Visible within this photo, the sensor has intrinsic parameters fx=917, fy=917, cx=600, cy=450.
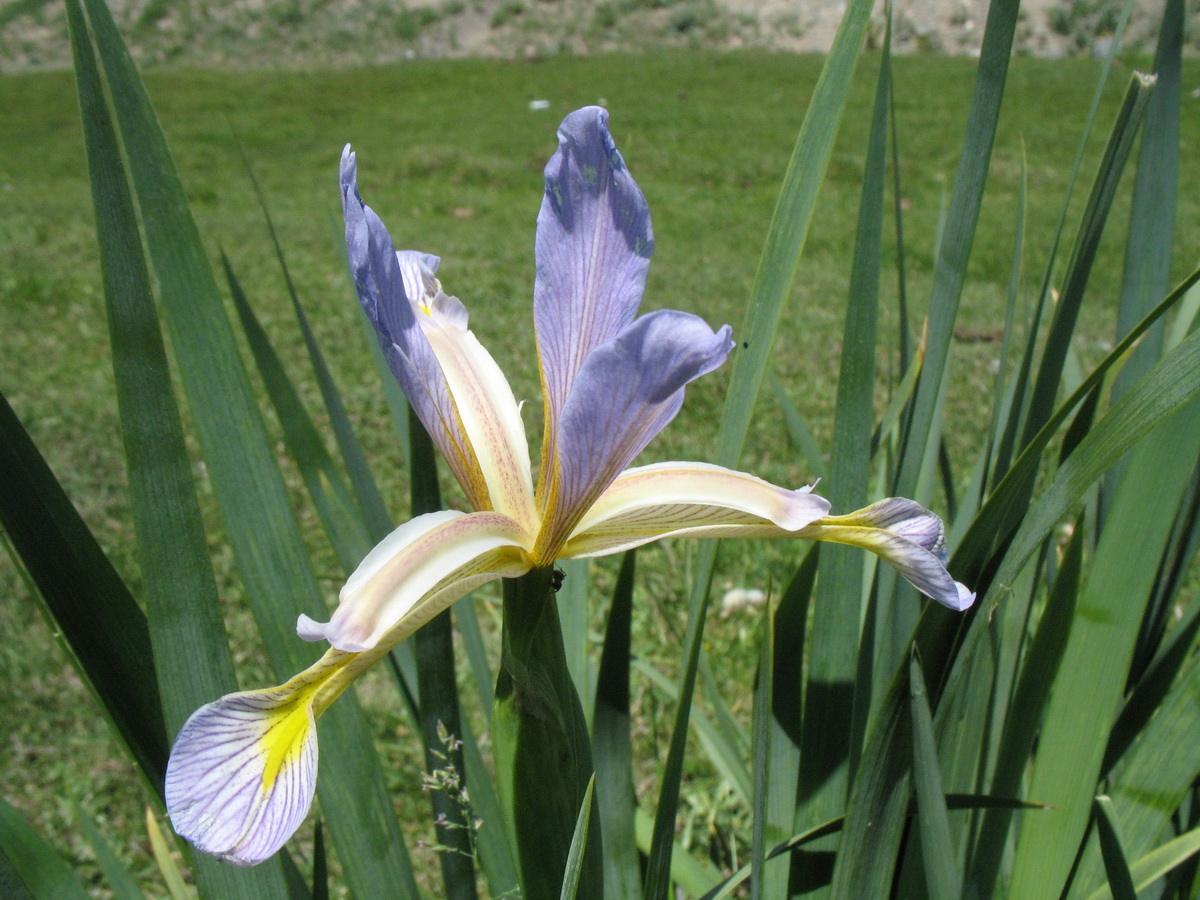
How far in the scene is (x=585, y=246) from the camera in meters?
0.48

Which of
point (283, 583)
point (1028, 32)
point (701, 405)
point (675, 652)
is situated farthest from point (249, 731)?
point (1028, 32)

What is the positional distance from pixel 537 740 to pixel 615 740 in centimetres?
20

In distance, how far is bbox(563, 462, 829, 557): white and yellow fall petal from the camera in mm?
459

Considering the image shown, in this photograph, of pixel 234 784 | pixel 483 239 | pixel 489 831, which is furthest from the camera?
pixel 483 239

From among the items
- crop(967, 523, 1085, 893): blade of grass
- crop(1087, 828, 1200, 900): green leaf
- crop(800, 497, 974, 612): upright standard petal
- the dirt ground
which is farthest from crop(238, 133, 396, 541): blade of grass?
the dirt ground

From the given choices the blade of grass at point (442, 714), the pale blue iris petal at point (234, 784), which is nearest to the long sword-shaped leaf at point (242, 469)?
the blade of grass at point (442, 714)

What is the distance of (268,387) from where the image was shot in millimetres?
637

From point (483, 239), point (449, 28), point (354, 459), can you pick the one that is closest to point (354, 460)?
point (354, 459)

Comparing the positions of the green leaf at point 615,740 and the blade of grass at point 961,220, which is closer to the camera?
the blade of grass at point 961,220

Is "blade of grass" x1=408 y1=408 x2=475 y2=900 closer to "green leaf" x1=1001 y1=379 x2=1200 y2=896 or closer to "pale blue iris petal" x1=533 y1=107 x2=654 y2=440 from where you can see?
Answer: "pale blue iris petal" x1=533 y1=107 x2=654 y2=440

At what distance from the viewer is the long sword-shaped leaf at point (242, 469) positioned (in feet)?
1.53

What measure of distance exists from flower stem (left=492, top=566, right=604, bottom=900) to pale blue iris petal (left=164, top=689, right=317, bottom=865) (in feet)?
0.38

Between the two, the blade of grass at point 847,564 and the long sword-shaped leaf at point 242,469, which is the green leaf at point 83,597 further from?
the blade of grass at point 847,564

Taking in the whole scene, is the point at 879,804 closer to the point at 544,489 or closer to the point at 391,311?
the point at 544,489
